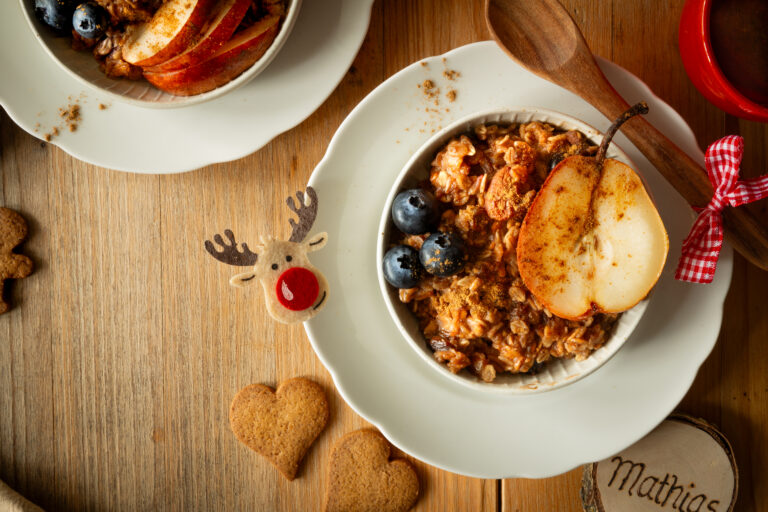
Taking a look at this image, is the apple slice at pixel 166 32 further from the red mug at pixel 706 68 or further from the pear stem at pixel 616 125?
the red mug at pixel 706 68

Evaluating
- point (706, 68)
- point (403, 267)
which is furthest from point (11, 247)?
point (706, 68)

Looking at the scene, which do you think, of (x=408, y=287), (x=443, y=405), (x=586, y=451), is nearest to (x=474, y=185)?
(x=408, y=287)

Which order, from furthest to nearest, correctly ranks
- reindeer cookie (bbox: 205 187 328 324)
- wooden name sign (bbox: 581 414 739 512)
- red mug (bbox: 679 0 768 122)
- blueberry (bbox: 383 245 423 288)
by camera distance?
1. wooden name sign (bbox: 581 414 739 512)
2. red mug (bbox: 679 0 768 122)
3. blueberry (bbox: 383 245 423 288)
4. reindeer cookie (bbox: 205 187 328 324)

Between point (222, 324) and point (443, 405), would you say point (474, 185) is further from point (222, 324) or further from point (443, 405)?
point (222, 324)

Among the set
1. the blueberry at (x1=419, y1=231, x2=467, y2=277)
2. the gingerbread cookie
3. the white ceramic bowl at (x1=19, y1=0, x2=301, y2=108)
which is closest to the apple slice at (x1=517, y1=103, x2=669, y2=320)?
the blueberry at (x1=419, y1=231, x2=467, y2=277)

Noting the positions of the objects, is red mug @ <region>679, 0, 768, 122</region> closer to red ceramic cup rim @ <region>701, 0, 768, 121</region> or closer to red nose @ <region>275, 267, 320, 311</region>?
red ceramic cup rim @ <region>701, 0, 768, 121</region>

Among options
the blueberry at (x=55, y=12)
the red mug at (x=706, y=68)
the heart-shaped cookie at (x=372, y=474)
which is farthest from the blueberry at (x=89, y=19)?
the red mug at (x=706, y=68)

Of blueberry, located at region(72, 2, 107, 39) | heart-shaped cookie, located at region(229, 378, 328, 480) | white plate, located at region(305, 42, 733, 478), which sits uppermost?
blueberry, located at region(72, 2, 107, 39)
